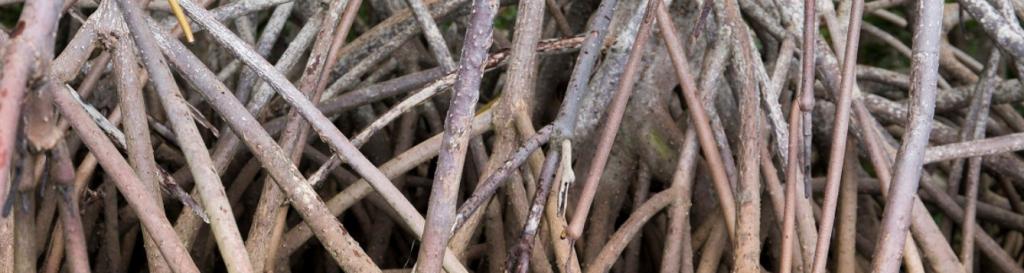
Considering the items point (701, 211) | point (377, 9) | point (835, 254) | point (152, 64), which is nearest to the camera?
point (152, 64)

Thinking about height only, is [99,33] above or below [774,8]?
below

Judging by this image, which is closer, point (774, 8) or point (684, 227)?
point (684, 227)

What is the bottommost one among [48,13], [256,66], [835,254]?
[835,254]

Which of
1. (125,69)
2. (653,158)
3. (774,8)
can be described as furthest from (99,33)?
(774,8)

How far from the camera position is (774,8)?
1693 mm

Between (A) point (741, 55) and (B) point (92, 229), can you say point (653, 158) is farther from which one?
(B) point (92, 229)

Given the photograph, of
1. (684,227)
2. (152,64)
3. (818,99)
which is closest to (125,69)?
(152,64)

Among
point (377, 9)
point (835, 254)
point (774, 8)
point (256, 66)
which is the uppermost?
point (377, 9)

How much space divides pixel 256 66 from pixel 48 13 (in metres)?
0.47

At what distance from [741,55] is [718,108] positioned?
13.9 inches

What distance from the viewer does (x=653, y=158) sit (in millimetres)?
1719

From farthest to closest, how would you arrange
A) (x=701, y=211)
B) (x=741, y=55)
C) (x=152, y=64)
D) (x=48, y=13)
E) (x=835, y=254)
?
(x=701, y=211) → (x=835, y=254) → (x=741, y=55) → (x=152, y=64) → (x=48, y=13)

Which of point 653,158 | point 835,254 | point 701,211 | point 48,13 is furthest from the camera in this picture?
point 701,211

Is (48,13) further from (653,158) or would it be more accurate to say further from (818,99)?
(818,99)
